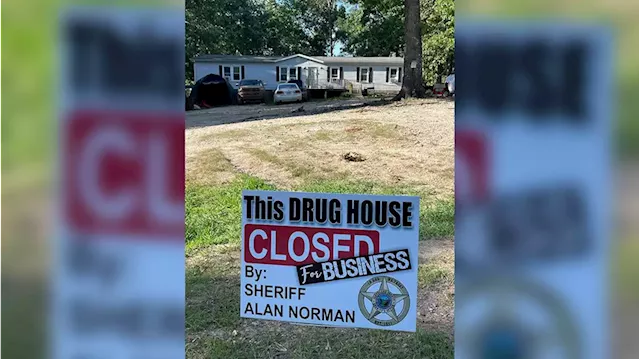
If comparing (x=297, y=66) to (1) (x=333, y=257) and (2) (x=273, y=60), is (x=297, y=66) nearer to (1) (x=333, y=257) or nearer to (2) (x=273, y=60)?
(2) (x=273, y=60)

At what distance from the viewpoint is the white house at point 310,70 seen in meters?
34.9

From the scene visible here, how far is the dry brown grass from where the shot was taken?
8.48 metres

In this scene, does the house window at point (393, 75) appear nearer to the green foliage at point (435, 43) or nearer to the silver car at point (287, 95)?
the green foliage at point (435, 43)

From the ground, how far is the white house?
20665mm

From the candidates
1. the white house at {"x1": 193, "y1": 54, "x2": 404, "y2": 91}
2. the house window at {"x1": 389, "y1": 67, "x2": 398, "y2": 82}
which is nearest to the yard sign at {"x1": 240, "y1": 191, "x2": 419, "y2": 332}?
the white house at {"x1": 193, "y1": 54, "x2": 404, "y2": 91}

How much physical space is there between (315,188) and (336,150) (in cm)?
184

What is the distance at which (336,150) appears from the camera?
31.5 feet
